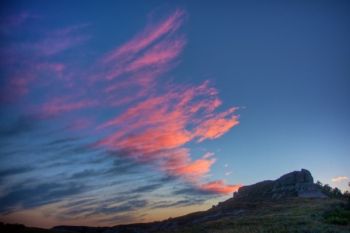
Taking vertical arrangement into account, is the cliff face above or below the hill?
above

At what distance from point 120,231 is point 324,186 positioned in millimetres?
104934

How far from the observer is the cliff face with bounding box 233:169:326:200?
370ft

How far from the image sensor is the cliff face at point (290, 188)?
11291 centimetres

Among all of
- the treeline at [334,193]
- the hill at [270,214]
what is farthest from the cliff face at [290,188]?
the treeline at [334,193]

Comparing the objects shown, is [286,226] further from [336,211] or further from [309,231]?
[336,211]

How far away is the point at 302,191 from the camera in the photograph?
112812 millimetres

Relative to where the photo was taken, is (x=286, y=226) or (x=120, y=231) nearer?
(x=286, y=226)

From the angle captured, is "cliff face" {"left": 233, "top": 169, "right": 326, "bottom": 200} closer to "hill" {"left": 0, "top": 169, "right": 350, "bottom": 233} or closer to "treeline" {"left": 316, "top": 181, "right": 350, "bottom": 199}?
"hill" {"left": 0, "top": 169, "right": 350, "bottom": 233}

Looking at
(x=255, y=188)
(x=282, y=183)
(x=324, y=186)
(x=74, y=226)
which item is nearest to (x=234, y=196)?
(x=255, y=188)

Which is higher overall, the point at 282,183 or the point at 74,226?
the point at 282,183

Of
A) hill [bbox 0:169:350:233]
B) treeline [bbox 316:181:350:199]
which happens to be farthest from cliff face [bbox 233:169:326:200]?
treeline [bbox 316:181:350:199]

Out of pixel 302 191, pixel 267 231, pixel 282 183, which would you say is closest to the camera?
pixel 267 231

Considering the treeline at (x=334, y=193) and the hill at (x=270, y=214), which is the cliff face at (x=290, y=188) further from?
the treeline at (x=334, y=193)

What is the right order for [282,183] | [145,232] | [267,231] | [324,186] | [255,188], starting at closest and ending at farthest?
[267,231]
[145,232]
[282,183]
[255,188]
[324,186]
